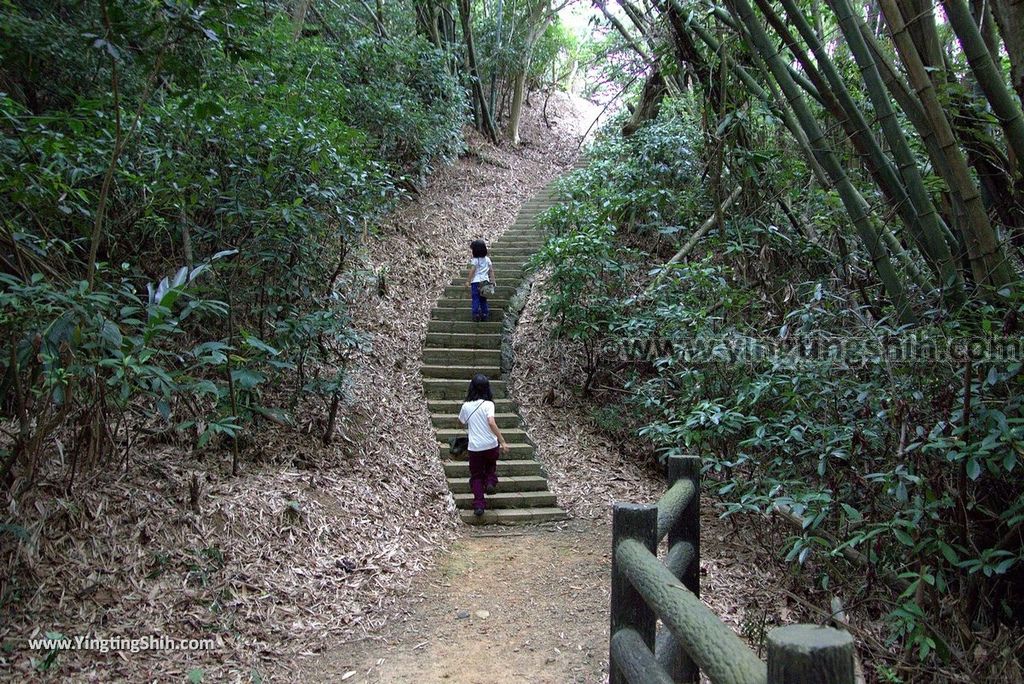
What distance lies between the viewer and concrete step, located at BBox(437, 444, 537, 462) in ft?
23.2

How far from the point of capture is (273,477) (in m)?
5.41

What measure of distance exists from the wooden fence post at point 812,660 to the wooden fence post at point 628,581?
106 centimetres

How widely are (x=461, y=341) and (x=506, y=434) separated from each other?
1829mm

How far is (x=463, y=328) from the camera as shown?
9.25 metres

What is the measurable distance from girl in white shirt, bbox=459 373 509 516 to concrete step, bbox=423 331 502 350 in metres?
2.58

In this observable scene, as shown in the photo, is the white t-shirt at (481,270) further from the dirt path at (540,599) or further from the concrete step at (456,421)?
the dirt path at (540,599)

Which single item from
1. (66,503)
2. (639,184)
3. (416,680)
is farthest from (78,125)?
(639,184)

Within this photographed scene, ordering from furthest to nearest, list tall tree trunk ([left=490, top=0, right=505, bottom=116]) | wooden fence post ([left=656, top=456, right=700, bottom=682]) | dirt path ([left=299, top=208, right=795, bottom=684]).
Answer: tall tree trunk ([left=490, top=0, right=505, bottom=116]) < dirt path ([left=299, top=208, right=795, bottom=684]) < wooden fence post ([left=656, top=456, right=700, bottom=682])

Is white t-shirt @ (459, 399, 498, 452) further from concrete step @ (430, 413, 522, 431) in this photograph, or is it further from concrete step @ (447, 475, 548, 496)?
concrete step @ (430, 413, 522, 431)

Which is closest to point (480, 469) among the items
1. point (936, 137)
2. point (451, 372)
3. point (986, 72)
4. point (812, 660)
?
point (451, 372)

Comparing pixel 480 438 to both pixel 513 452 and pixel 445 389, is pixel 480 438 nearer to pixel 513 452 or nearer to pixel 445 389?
pixel 513 452

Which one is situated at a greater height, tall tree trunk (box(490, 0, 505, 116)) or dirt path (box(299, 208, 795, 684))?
tall tree trunk (box(490, 0, 505, 116))

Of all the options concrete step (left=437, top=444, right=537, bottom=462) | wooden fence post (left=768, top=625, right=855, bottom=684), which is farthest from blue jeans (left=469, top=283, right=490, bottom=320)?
wooden fence post (left=768, top=625, right=855, bottom=684)

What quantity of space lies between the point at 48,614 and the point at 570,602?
3.05 m
